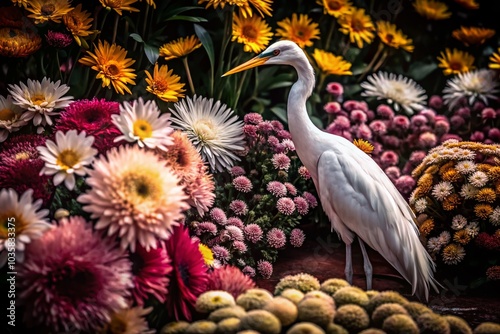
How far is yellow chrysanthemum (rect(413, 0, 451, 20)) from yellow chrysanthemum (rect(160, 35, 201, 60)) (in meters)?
1.15

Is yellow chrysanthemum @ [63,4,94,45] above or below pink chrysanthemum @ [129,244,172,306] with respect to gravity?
above

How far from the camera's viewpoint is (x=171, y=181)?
1.35 m

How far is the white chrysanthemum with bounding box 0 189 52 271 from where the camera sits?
1274mm

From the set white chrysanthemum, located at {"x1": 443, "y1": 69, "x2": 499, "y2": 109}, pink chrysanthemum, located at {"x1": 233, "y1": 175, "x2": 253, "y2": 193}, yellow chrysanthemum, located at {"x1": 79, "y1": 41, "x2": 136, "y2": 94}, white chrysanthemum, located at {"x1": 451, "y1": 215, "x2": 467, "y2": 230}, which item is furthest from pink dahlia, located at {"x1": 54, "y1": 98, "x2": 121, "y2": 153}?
white chrysanthemum, located at {"x1": 443, "y1": 69, "x2": 499, "y2": 109}

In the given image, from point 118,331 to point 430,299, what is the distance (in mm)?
1032

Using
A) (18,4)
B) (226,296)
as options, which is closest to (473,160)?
(226,296)

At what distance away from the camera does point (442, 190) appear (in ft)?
6.49

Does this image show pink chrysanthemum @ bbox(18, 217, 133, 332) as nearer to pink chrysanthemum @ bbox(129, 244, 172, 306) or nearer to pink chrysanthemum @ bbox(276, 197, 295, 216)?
pink chrysanthemum @ bbox(129, 244, 172, 306)

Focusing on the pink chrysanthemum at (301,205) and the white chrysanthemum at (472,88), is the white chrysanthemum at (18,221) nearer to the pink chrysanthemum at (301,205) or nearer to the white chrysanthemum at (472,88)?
the pink chrysanthemum at (301,205)

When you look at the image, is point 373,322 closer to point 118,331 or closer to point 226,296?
point 226,296

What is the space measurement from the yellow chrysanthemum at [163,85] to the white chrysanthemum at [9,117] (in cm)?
40

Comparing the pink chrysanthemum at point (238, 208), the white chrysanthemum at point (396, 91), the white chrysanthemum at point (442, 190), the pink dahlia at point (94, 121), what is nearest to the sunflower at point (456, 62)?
the white chrysanthemum at point (396, 91)

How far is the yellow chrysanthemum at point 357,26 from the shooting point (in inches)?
96.6

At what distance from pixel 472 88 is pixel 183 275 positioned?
1664 mm
